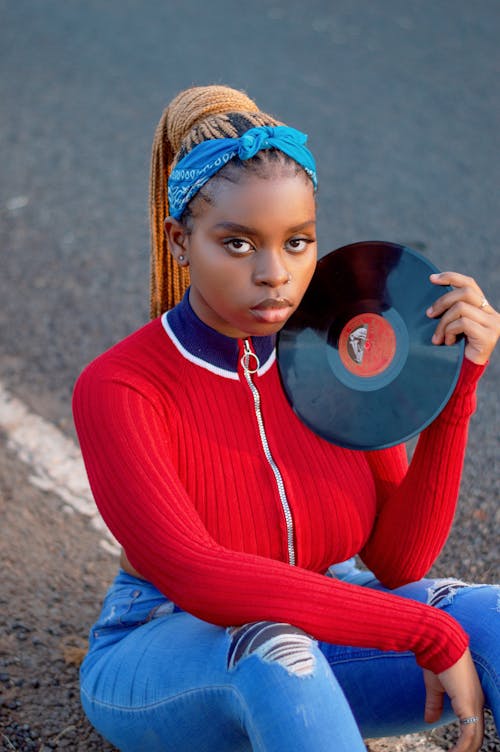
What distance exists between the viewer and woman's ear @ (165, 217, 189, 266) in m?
2.11

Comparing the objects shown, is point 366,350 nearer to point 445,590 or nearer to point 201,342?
point 201,342

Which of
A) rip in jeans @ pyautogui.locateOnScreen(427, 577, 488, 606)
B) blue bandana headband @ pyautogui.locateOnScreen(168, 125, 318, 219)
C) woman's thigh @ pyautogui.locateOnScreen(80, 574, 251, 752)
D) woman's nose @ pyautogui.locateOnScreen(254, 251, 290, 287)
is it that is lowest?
woman's thigh @ pyautogui.locateOnScreen(80, 574, 251, 752)

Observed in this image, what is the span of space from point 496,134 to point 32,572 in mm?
4793

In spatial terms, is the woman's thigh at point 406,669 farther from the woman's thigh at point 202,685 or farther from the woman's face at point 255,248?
the woman's face at point 255,248

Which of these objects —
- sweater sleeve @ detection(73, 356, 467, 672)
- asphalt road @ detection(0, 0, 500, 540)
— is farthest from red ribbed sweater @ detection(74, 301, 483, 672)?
asphalt road @ detection(0, 0, 500, 540)

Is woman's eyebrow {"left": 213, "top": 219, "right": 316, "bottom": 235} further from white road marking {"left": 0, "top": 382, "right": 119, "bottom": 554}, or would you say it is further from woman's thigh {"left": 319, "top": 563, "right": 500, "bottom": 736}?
white road marking {"left": 0, "top": 382, "right": 119, "bottom": 554}

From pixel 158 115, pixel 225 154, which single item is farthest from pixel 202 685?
pixel 158 115

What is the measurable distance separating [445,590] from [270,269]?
0.88 m

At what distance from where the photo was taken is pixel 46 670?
284 centimetres

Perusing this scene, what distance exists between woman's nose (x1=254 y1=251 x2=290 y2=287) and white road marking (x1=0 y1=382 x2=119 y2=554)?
1.79 metres

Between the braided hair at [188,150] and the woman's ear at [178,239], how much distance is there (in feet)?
0.07

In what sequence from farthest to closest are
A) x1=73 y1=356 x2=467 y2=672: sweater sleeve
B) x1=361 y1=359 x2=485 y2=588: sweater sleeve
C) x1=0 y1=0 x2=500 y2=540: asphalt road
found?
1. x1=0 y1=0 x2=500 y2=540: asphalt road
2. x1=361 y1=359 x2=485 y2=588: sweater sleeve
3. x1=73 y1=356 x2=467 y2=672: sweater sleeve

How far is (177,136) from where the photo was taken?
2260mm

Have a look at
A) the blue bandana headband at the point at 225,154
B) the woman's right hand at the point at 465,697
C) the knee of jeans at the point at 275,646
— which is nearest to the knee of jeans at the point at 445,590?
the woman's right hand at the point at 465,697
